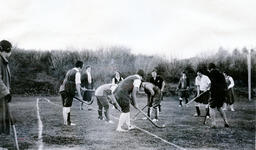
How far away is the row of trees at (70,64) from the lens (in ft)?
20.0

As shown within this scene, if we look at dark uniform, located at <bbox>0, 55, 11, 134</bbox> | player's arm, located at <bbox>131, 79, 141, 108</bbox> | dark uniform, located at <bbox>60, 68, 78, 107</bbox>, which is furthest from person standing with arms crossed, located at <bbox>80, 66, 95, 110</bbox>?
dark uniform, located at <bbox>0, 55, 11, 134</bbox>

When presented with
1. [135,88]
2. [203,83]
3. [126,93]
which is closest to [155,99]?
[203,83]

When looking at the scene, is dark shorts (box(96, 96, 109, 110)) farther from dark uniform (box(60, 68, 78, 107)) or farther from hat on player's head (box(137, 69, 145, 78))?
hat on player's head (box(137, 69, 145, 78))

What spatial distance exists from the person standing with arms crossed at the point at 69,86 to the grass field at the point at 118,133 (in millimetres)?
184

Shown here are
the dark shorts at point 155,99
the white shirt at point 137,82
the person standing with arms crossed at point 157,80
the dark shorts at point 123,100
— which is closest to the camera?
the white shirt at point 137,82

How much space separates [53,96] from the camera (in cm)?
701

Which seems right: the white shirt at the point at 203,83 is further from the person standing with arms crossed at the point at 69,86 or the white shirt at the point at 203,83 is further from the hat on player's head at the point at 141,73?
the person standing with arms crossed at the point at 69,86

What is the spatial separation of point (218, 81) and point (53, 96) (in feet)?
12.3

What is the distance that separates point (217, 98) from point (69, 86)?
3.40 m

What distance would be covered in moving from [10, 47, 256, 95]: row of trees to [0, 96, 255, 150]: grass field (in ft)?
1.27

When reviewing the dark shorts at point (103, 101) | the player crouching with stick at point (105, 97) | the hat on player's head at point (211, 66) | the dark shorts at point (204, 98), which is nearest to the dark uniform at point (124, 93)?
the player crouching with stick at point (105, 97)

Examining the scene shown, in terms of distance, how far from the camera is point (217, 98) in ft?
25.2

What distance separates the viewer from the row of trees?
6105 mm

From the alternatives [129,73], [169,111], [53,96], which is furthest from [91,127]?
[169,111]
